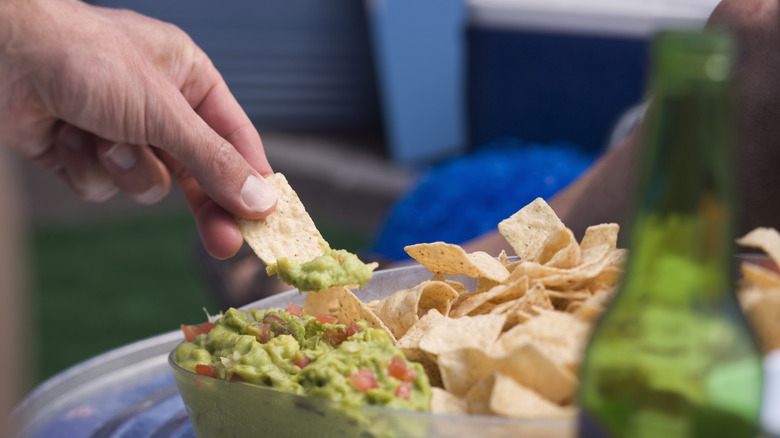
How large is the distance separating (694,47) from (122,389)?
0.92 meters

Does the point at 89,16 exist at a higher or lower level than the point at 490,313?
higher

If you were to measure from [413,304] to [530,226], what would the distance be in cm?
20

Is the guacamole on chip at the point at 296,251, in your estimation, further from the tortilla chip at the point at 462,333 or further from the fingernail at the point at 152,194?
the fingernail at the point at 152,194

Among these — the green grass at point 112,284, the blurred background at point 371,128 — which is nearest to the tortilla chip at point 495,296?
the blurred background at point 371,128

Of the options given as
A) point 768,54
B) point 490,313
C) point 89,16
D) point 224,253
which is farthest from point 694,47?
point 89,16

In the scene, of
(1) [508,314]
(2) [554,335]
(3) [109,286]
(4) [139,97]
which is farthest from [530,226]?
(3) [109,286]

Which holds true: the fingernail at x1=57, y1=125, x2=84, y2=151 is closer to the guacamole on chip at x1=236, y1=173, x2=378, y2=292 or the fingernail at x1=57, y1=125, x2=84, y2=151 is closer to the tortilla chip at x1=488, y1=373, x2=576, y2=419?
the guacamole on chip at x1=236, y1=173, x2=378, y2=292

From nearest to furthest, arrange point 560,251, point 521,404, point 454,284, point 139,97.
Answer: point 521,404
point 560,251
point 454,284
point 139,97

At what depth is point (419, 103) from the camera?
5258 mm

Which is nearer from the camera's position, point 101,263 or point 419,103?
point 101,263

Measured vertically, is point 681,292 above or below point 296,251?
above

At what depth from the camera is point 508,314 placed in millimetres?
779

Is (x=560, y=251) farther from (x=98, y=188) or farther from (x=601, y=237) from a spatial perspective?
(x=98, y=188)

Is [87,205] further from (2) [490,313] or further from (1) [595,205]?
(2) [490,313]
